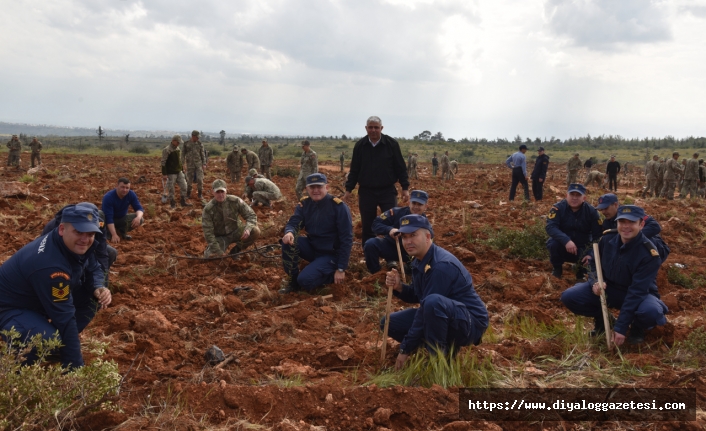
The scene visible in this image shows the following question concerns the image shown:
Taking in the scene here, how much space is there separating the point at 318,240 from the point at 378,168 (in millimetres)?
1229

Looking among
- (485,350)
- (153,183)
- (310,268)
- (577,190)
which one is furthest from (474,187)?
(485,350)

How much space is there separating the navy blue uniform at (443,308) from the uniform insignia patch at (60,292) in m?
2.24

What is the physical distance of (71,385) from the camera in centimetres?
275

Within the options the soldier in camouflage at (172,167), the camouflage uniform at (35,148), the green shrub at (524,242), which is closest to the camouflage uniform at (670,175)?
the green shrub at (524,242)

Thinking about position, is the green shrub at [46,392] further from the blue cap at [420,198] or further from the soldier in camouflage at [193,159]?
the soldier in camouflage at [193,159]

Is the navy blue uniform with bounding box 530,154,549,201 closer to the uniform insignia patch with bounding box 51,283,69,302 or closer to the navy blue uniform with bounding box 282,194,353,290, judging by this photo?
the navy blue uniform with bounding box 282,194,353,290

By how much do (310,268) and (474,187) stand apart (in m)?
13.4

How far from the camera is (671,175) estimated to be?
1548 centimetres

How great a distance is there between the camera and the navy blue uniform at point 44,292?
3.31m

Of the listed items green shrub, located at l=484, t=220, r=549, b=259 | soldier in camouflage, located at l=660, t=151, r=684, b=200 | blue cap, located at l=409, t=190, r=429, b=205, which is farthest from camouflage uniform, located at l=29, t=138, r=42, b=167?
soldier in camouflage, located at l=660, t=151, r=684, b=200

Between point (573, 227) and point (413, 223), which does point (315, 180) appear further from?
point (573, 227)

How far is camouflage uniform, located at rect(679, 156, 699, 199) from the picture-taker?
15734 mm

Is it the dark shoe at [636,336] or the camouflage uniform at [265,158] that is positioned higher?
the camouflage uniform at [265,158]

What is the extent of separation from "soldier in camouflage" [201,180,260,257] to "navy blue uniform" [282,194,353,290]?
3.46 ft
